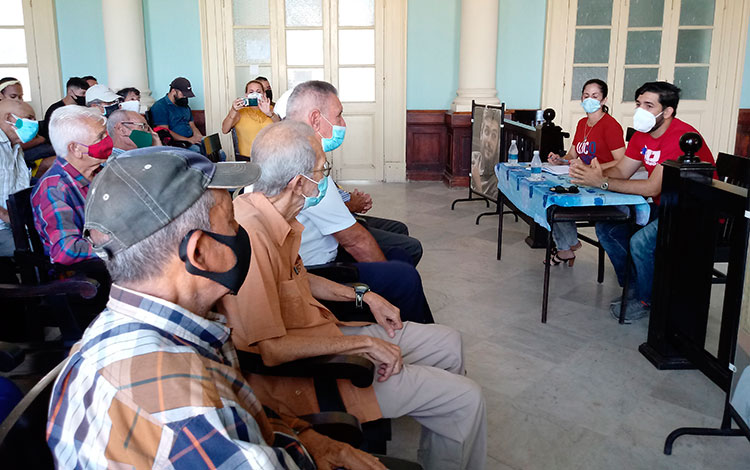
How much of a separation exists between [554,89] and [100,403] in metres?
7.47

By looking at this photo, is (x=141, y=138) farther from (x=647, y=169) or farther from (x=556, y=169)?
(x=647, y=169)

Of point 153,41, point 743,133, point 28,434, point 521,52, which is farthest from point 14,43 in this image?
point 743,133

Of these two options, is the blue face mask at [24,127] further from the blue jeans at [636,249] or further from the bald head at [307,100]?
the blue jeans at [636,249]

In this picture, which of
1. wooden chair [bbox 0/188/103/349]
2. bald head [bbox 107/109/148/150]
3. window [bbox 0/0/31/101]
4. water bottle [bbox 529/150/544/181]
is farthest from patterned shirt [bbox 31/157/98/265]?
window [bbox 0/0/31/101]

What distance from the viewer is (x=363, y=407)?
5.63 ft

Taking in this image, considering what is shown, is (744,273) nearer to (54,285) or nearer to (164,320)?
(164,320)

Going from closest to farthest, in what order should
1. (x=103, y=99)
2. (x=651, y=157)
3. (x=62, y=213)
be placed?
(x=62, y=213) → (x=651, y=157) → (x=103, y=99)

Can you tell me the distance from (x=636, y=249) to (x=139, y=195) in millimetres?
2847

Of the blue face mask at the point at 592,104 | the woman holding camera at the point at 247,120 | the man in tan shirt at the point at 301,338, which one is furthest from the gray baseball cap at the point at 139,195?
the woman holding camera at the point at 247,120

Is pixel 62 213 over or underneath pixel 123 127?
underneath

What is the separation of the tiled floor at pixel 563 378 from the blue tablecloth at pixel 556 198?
1.83 ft

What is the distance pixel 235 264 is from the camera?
1.15 metres

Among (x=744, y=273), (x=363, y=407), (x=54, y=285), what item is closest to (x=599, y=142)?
(x=744, y=273)

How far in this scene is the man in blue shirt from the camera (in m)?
6.78
